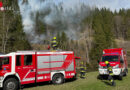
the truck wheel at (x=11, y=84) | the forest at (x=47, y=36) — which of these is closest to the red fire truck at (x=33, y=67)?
the truck wheel at (x=11, y=84)

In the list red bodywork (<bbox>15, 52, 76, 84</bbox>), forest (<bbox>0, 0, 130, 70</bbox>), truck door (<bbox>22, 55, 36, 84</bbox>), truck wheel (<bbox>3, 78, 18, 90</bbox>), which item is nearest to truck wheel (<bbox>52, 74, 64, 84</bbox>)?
red bodywork (<bbox>15, 52, 76, 84</bbox>)

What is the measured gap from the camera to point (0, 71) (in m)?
8.45

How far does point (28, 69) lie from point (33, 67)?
15.2 inches

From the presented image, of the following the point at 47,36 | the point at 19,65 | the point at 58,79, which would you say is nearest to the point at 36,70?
the point at 19,65

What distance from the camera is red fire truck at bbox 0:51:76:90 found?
8695 mm

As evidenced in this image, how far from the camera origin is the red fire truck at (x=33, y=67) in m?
8.70

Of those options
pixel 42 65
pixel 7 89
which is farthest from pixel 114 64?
pixel 7 89

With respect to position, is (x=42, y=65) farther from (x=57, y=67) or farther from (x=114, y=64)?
(x=114, y=64)

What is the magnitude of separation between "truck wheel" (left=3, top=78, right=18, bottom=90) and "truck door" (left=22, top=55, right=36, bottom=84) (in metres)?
0.55

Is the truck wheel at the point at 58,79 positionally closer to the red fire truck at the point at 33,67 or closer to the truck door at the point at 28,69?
the red fire truck at the point at 33,67

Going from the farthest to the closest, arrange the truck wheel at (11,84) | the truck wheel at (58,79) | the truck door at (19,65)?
the truck wheel at (58,79), the truck door at (19,65), the truck wheel at (11,84)

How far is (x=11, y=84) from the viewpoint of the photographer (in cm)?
870

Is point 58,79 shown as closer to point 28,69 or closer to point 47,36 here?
point 28,69

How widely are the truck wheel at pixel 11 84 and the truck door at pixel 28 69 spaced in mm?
552
